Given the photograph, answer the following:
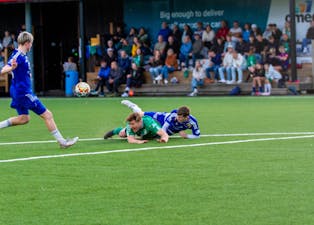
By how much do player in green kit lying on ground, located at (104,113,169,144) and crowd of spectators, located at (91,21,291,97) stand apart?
52.5 ft

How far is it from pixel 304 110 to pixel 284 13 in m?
12.0

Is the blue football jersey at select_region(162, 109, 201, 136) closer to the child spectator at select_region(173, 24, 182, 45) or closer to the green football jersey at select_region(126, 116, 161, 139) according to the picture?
the green football jersey at select_region(126, 116, 161, 139)

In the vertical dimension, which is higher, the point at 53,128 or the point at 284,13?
the point at 284,13

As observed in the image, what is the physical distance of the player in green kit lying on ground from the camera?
13.7 metres

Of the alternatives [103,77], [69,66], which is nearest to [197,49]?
[103,77]

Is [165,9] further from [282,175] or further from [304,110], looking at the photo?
[282,175]

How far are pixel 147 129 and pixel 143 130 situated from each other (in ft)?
0.22

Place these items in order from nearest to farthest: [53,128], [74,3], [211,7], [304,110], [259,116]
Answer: [53,128] < [259,116] < [304,110] < [211,7] < [74,3]

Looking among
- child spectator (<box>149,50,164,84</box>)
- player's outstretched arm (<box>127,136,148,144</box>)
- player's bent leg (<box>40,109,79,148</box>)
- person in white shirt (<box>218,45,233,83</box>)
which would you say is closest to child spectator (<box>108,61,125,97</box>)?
child spectator (<box>149,50,164,84</box>)

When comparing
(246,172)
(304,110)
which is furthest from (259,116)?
(246,172)

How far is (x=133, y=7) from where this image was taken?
35.8m

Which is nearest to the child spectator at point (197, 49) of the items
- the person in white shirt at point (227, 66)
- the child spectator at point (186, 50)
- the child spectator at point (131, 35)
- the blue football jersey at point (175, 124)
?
the child spectator at point (186, 50)

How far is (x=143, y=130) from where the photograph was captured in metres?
14.0

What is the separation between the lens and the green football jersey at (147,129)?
14.0 metres
